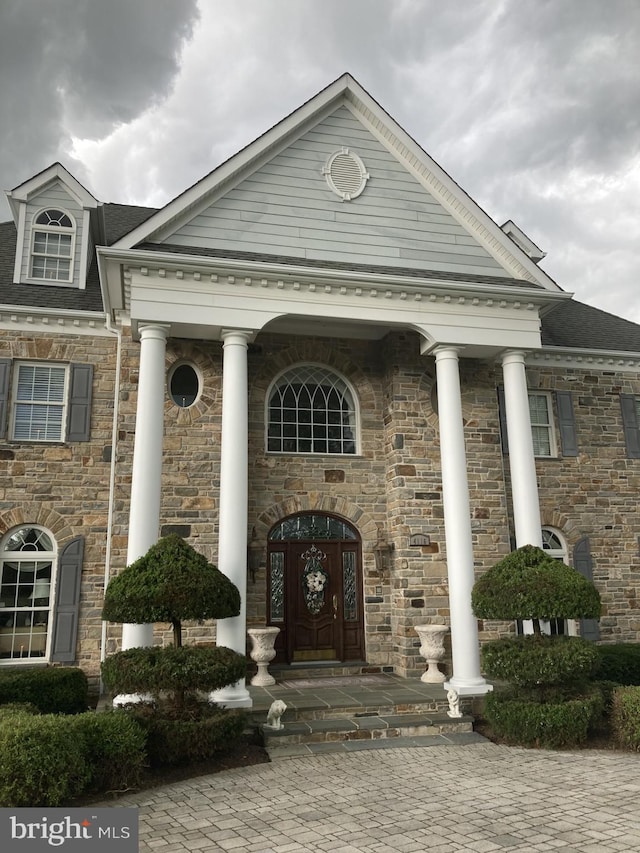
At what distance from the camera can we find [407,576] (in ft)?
38.7

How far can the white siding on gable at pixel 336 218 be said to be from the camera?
35.6ft

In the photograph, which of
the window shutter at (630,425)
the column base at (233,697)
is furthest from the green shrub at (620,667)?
the column base at (233,697)

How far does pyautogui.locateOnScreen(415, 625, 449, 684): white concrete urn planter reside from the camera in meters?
11.0

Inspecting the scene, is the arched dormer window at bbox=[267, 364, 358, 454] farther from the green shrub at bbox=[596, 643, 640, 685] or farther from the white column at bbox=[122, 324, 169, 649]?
the green shrub at bbox=[596, 643, 640, 685]

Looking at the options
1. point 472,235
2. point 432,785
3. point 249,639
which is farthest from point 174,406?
point 432,785

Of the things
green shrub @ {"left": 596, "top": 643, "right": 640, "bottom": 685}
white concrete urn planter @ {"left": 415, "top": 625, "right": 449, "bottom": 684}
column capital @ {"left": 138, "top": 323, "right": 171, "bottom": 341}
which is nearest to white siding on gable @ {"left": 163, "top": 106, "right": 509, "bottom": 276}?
column capital @ {"left": 138, "top": 323, "right": 171, "bottom": 341}

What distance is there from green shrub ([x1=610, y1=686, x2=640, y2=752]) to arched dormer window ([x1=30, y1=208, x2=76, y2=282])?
11559 mm

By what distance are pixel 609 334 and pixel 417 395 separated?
5905mm

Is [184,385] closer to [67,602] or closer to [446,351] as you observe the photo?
[67,602]

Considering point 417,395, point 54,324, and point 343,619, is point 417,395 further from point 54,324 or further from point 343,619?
point 54,324

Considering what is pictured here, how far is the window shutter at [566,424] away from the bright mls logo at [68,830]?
11317 millimetres

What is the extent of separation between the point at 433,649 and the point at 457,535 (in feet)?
6.78

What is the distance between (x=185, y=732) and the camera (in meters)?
7.38

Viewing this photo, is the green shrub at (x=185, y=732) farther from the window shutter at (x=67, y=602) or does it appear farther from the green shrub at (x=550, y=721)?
the window shutter at (x=67, y=602)
